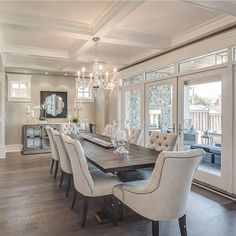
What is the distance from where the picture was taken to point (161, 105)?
5.14 metres

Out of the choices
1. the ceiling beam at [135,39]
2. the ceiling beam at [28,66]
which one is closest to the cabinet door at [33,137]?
the ceiling beam at [28,66]

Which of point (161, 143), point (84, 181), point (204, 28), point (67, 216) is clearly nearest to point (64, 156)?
point (67, 216)

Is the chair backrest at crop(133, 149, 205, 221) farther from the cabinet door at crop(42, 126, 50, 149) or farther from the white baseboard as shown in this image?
the white baseboard

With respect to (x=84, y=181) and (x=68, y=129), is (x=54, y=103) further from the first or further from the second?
(x=84, y=181)

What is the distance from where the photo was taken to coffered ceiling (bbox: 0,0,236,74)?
114 inches

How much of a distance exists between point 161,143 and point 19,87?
567 cm

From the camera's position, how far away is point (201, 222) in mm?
2658

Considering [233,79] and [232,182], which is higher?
[233,79]

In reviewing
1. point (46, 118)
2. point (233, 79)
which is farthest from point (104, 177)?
point (46, 118)

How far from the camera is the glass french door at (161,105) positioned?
15.3 ft

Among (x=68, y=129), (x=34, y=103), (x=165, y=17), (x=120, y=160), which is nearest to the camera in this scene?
(x=120, y=160)

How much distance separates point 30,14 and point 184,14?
7.25 feet

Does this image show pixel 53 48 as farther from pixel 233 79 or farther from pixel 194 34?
pixel 233 79

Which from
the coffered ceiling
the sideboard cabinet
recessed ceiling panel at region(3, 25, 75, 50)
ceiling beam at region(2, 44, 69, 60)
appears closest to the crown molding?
the coffered ceiling
